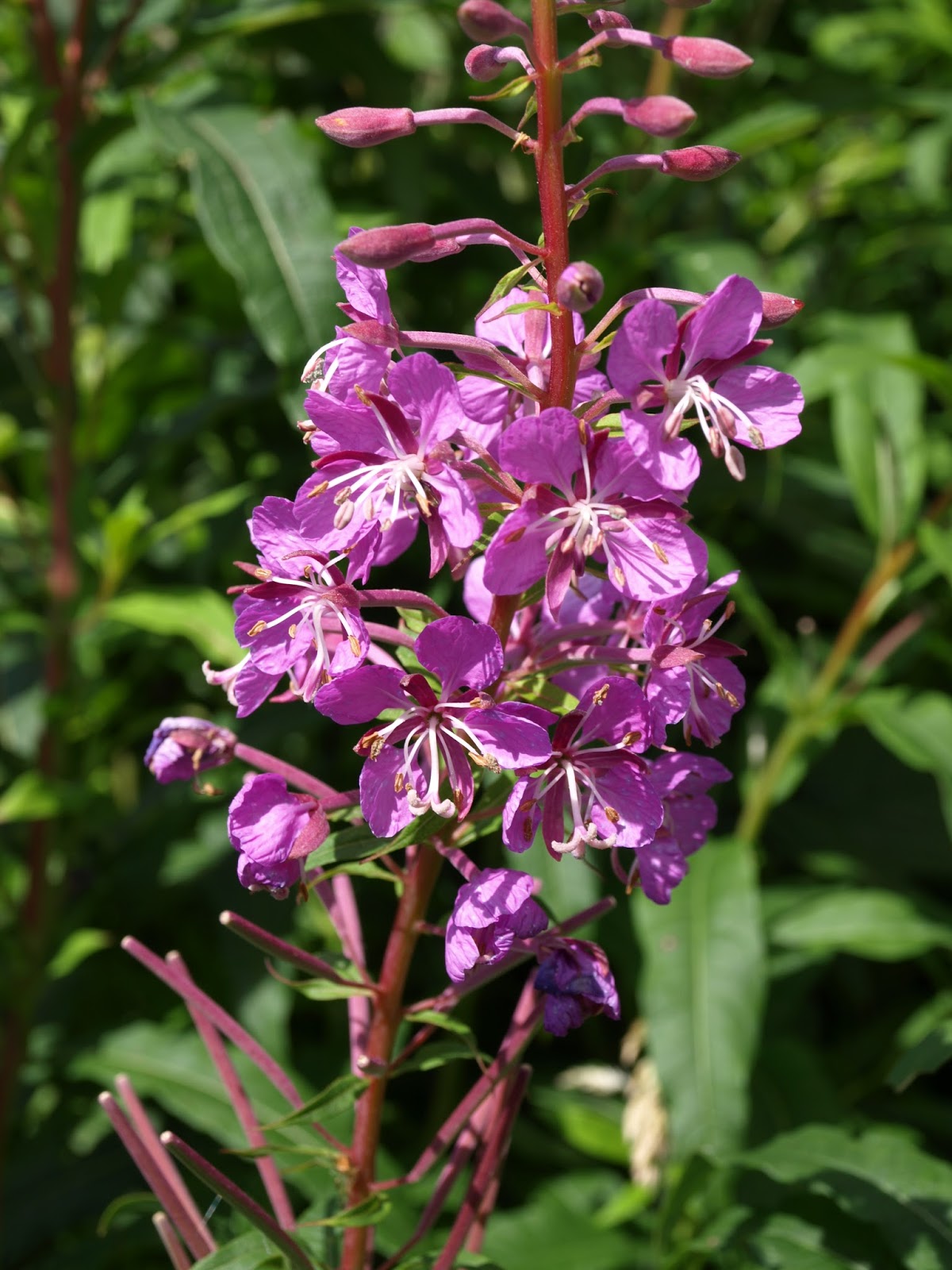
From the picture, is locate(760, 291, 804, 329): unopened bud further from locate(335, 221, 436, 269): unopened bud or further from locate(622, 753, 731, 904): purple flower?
locate(622, 753, 731, 904): purple flower

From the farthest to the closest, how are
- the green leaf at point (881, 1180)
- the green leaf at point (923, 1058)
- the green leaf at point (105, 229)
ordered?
the green leaf at point (105, 229) → the green leaf at point (881, 1180) → the green leaf at point (923, 1058)

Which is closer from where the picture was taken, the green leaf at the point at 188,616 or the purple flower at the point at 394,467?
the purple flower at the point at 394,467

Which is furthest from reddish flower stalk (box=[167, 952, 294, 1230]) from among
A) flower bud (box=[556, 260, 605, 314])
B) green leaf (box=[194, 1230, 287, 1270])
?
flower bud (box=[556, 260, 605, 314])

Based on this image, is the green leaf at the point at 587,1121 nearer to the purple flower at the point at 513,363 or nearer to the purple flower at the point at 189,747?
the purple flower at the point at 189,747

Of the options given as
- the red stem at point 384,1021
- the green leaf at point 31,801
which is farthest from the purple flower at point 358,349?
the green leaf at point 31,801

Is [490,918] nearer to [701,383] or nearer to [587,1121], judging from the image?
[701,383]

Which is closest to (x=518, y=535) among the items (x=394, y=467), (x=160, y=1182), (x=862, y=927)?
(x=394, y=467)
